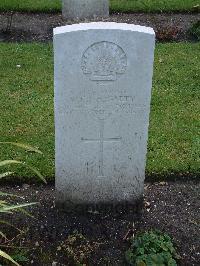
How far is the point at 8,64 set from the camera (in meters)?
7.65

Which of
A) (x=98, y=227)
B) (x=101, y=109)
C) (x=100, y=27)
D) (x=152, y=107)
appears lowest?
(x=98, y=227)

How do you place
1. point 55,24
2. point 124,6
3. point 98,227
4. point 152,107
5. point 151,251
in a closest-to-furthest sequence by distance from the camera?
1. point 151,251
2. point 98,227
3. point 152,107
4. point 55,24
5. point 124,6

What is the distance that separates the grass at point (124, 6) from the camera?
9.73 metres

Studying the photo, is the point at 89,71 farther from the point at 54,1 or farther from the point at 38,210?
the point at 54,1

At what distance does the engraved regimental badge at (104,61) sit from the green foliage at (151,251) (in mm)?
1274

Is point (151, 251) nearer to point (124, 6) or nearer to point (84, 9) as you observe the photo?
point (84, 9)

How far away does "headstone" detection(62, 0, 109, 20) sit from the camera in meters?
9.16

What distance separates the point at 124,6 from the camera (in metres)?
9.90

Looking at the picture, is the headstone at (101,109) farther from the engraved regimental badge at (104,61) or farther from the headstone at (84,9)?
the headstone at (84,9)

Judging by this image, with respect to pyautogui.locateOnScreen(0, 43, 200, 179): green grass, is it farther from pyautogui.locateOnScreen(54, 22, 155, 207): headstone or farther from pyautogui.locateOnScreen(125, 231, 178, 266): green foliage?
pyautogui.locateOnScreen(125, 231, 178, 266): green foliage

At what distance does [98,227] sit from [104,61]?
1.41 m

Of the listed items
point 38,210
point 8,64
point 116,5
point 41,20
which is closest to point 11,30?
point 41,20

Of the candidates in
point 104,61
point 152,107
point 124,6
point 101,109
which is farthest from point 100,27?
point 124,6

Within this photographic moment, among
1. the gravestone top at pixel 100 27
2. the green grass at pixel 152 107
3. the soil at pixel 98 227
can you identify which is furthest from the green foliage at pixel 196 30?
the gravestone top at pixel 100 27
